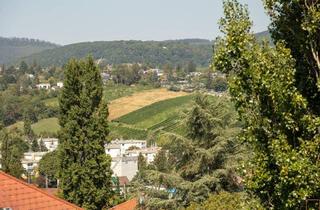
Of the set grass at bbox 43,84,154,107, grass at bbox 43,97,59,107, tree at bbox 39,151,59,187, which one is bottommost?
tree at bbox 39,151,59,187

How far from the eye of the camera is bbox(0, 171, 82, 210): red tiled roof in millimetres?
16297

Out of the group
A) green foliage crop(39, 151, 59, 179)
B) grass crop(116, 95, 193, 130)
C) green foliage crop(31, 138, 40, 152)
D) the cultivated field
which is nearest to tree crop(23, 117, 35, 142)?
green foliage crop(31, 138, 40, 152)

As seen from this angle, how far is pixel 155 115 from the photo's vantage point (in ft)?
400

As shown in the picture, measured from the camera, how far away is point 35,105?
135250 millimetres

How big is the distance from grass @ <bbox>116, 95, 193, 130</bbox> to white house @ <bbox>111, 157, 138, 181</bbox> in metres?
24.5

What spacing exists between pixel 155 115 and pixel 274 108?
113 metres

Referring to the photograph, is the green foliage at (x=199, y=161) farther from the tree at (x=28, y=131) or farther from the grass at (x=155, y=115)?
the tree at (x=28, y=131)

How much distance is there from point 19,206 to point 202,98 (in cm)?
738

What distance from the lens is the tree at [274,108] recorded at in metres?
8.45

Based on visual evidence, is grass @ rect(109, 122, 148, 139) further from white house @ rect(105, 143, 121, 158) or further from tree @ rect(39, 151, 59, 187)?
tree @ rect(39, 151, 59, 187)

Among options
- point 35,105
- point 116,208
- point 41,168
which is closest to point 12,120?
point 35,105

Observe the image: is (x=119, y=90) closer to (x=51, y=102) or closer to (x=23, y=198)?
(x=51, y=102)

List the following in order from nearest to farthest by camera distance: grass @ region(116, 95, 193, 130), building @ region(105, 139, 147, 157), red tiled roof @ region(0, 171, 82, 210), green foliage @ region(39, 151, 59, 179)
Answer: red tiled roof @ region(0, 171, 82, 210), green foliage @ region(39, 151, 59, 179), building @ region(105, 139, 147, 157), grass @ region(116, 95, 193, 130)

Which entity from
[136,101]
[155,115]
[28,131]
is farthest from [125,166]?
[136,101]
